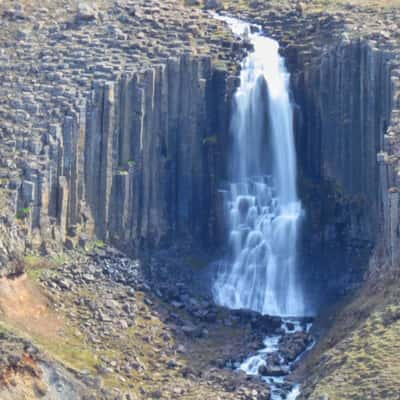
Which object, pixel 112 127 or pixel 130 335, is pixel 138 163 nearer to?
pixel 112 127

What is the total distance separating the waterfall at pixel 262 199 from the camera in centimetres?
10175

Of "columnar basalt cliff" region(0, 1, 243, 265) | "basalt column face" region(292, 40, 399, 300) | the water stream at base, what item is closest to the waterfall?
the water stream at base

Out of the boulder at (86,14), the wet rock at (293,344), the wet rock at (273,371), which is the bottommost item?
the wet rock at (273,371)

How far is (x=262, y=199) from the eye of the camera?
104562 mm

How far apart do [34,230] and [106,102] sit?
831 centimetres

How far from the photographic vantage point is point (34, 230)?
9669cm

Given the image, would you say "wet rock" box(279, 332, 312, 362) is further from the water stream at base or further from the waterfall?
the waterfall

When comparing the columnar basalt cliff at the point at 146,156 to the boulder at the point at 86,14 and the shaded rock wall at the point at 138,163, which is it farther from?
the boulder at the point at 86,14

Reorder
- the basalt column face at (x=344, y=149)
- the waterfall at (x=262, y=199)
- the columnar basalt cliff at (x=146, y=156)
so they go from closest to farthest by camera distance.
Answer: the columnar basalt cliff at (x=146, y=156) → the waterfall at (x=262, y=199) → the basalt column face at (x=344, y=149)

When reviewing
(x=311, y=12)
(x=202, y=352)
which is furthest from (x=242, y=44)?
(x=202, y=352)

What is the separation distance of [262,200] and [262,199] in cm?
5

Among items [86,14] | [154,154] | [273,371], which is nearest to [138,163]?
[154,154]

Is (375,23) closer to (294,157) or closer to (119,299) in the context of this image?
(294,157)

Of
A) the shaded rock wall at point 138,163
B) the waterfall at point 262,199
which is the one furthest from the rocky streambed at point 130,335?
the waterfall at point 262,199
